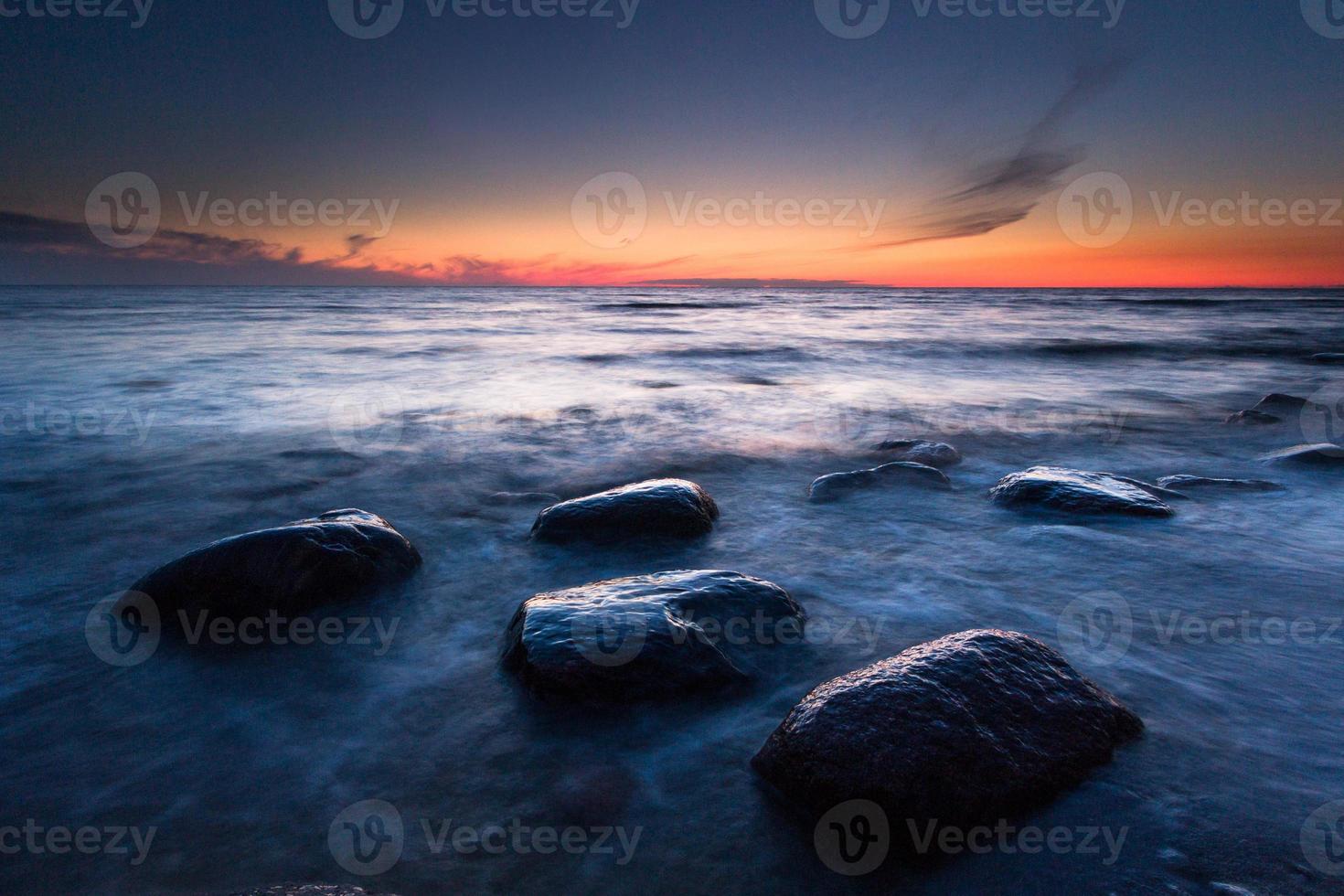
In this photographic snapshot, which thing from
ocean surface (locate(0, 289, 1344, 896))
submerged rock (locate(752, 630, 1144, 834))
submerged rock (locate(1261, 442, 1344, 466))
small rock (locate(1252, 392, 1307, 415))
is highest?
small rock (locate(1252, 392, 1307, 415))

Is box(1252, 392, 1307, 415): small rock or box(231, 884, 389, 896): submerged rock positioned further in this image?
box(1252, 392, 1307, 415): small rock

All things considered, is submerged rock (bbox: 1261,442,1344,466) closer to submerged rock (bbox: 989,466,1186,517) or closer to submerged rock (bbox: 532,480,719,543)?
submerged rock (bbox: 989,466,1186,517)

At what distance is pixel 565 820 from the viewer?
198 centimetres

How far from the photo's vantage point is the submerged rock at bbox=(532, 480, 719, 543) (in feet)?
13.0

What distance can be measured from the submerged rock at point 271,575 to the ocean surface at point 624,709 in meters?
0.19

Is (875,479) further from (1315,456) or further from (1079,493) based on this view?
(1315,456)

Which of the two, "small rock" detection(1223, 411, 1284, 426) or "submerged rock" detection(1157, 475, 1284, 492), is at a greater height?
"small rock" detection(1223, 411, 1284, 426)

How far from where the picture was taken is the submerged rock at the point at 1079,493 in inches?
174

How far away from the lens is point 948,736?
193 cm

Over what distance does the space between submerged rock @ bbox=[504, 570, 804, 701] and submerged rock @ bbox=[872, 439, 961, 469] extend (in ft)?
10.9

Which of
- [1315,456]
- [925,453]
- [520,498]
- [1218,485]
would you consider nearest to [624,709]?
[520,498]

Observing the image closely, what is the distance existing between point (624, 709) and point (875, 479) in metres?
3.43

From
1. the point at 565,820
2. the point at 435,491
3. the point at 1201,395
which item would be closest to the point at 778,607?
the point at 565,820

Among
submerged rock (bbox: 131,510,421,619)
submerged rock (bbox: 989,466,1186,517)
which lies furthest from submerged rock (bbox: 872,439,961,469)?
submerged rock (bbox: 131,510,421,619)
